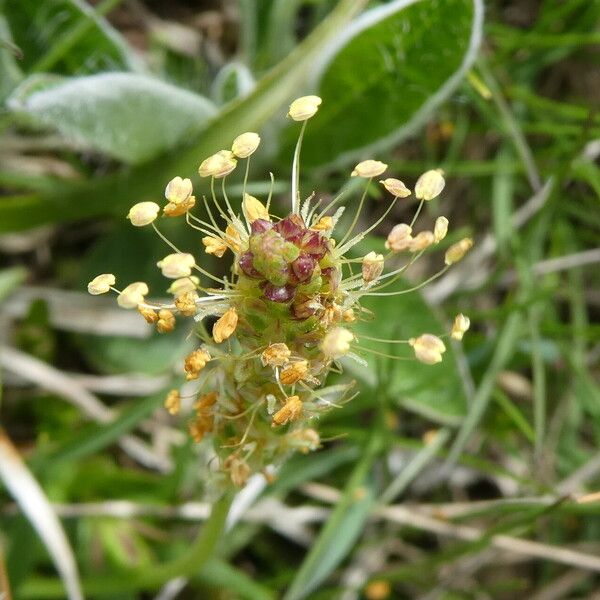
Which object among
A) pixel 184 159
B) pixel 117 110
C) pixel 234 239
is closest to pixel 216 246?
pixel 234 239

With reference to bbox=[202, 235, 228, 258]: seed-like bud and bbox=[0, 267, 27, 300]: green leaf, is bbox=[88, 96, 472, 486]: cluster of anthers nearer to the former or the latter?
bbox=[202, 235, 228, 258]: seed-like bud

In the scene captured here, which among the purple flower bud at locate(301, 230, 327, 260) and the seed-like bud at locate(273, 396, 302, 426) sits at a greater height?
the purple flower bud at locate(301, 230, 327, 260)

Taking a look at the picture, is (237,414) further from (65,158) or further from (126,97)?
(65,158)

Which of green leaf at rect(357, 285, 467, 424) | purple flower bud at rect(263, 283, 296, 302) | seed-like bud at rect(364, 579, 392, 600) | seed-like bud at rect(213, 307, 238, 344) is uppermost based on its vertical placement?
purple flower bud at rect(263, 283, 296, 302)

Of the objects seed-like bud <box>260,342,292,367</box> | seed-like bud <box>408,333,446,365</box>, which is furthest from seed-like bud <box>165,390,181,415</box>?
seed-like bud <box>408,333,446,365</box>

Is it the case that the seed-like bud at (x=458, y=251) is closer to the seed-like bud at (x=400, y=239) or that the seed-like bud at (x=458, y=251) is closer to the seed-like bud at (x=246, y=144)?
the seed-like bud at (x=400, y=239)

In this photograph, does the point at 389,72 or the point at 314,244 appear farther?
the point at 389,72

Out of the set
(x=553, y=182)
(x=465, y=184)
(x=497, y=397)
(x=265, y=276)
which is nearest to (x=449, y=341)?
(x=497, y=397)

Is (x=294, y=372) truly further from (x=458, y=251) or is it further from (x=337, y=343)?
(x=458, y=251)
